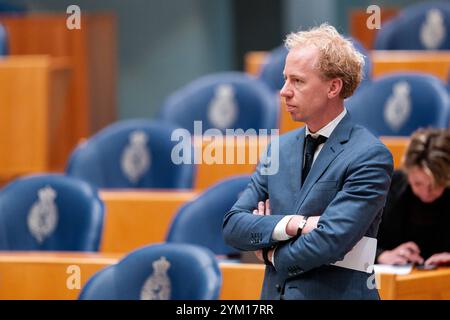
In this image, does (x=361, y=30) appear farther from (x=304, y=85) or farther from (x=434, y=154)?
(x=304, y=85)

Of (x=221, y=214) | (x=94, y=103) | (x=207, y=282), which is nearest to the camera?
(x=207, y=282)

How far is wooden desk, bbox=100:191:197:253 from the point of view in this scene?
12.0ft

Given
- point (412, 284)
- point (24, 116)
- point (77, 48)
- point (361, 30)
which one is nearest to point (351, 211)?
point (412, 284)

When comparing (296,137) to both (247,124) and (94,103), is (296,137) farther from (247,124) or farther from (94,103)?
(94,103)

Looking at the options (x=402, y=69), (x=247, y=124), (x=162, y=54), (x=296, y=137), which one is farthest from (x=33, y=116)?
(x=296, y=137)

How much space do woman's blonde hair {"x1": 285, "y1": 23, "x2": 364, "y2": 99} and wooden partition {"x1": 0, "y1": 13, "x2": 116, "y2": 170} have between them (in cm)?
377

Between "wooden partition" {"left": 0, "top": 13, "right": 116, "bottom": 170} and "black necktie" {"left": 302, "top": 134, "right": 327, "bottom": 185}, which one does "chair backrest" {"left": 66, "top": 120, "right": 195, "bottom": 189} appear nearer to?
"wooden partition" {"left": 0, "top": 13, "right": 116, "bottom": 170}

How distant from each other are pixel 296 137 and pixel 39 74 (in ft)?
10.2

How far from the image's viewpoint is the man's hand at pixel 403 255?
270 cm

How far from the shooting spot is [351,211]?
1.87 metres

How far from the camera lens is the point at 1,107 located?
16.0 ft

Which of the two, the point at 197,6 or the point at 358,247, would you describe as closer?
the point at 358,247

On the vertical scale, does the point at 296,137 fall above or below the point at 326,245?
above

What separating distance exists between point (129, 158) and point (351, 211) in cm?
251
